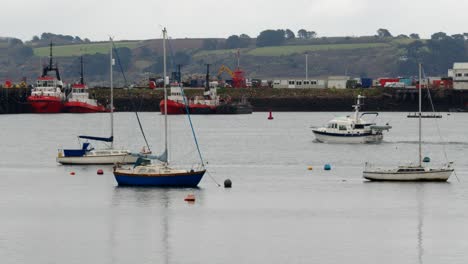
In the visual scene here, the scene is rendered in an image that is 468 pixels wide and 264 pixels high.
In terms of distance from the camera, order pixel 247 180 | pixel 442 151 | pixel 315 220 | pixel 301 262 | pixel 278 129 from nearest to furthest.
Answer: pixel 301 262, pixel 315 220, pixel 247 180, pixel 442 151, pixel 278 129

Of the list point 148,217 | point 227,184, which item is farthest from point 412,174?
point 148,217

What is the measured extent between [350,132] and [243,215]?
2213 inches

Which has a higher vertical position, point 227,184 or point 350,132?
point 350,132

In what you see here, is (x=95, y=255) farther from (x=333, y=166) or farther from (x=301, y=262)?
(x=333, y=166)

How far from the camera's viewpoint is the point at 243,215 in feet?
206

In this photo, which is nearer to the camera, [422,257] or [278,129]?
[422,257]

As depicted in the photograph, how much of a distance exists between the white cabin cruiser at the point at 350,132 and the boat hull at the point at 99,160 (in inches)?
1342

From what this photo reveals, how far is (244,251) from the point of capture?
5178cm

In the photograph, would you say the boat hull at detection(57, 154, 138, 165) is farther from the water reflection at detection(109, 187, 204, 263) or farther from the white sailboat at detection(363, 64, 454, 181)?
the white sailboat at detection(363, 64, 454, 181)

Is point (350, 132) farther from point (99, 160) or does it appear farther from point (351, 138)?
point (99, 160)

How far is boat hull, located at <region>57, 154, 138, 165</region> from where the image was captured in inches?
3462

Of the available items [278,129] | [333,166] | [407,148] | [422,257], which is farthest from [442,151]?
[422,257]

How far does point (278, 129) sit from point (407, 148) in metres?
44.8

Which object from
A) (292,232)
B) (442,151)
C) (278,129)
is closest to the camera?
(292,232)
